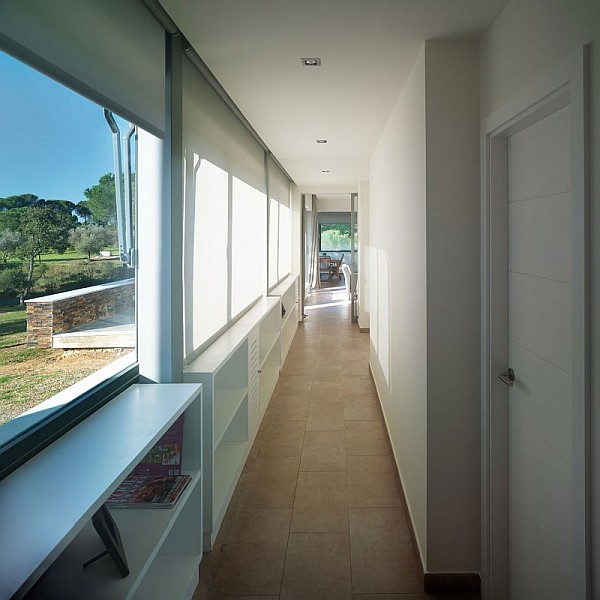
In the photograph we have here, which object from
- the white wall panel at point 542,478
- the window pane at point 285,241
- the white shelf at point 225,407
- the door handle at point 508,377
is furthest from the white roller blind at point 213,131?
the window pane at point 285,241

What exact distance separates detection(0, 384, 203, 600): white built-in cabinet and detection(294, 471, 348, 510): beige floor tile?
41.0 inches

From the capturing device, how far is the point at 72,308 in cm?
176

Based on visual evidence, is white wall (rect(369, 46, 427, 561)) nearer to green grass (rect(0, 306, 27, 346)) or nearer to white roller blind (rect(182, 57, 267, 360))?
white roller blind (rect(182, 57, 267, 360))

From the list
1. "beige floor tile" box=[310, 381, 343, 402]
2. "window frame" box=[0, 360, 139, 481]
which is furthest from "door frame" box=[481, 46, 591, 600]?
"beige floor tile" box=[310, 381, 343, 402]

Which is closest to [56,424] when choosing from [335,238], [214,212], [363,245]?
[214,212]

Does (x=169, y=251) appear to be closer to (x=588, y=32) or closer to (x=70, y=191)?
(x=70, y=191)

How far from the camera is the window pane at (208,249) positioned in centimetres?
288

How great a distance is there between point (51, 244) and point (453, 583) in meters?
2.19

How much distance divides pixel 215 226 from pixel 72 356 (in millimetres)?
1748

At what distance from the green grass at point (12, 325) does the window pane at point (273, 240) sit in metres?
→ 5.01

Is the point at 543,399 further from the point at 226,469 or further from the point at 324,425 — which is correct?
the point at 324,425

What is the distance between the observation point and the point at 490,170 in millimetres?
2189

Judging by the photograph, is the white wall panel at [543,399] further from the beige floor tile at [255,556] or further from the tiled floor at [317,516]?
the beige floor tile at [255,556]

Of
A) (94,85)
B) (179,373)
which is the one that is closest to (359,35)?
(94,85)
